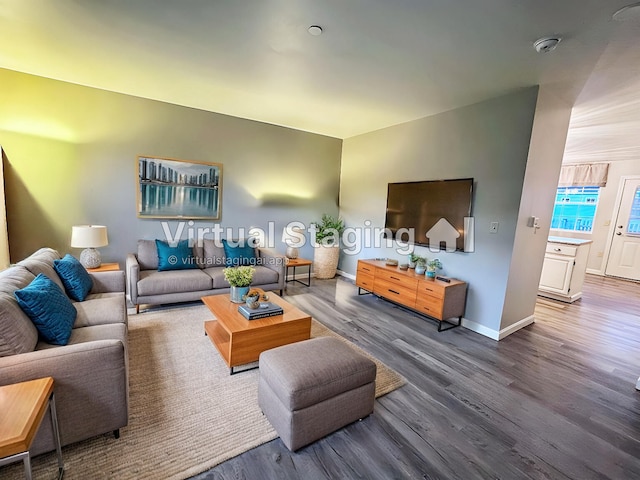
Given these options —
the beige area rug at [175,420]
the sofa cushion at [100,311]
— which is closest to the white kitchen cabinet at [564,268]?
the beige area rug at [175,420]

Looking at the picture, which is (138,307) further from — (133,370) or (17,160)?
(17,160)

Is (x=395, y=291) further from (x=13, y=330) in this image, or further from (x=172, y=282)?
(x=13, y=330)

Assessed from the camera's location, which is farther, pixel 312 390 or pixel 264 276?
pixel 264 276

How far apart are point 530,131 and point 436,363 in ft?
8.20

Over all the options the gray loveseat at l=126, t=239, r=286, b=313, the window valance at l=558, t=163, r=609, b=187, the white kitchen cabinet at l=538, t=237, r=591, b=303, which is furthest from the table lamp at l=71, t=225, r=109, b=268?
the window valance at l=558, t=163, r=609, b=187

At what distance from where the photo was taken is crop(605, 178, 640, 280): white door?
242 inches

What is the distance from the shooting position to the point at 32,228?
334 cm

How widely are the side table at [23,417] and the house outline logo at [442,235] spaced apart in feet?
12.2

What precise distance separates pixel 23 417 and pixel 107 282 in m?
2.10

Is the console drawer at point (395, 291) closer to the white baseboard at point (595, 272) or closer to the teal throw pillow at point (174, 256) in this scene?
the teal throw pillow at point (174, 256)

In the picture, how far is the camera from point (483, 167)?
3262mm

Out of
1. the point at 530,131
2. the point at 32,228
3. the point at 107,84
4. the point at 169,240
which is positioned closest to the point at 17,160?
the point at 32,228

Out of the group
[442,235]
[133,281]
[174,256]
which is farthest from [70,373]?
[442,235]

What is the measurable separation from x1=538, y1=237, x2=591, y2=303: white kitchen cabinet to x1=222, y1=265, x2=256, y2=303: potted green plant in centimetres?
462
